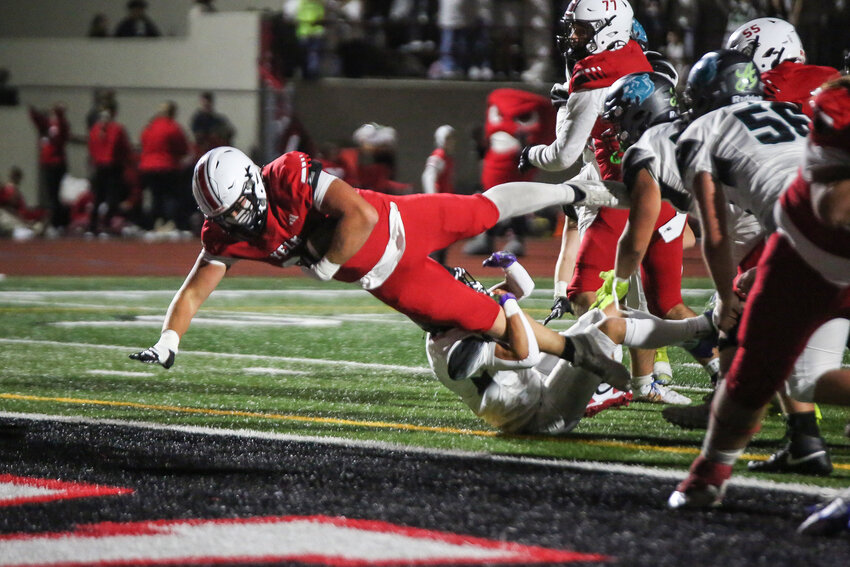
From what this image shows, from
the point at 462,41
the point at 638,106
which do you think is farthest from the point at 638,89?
the point at 462,41

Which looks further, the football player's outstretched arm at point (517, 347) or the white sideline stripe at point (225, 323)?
the white sideline stripe at point (225, 323)

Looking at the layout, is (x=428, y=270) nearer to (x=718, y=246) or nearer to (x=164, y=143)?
(x=718, y=246)

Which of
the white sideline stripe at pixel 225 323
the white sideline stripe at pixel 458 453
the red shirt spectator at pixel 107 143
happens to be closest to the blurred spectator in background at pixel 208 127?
the red shirt spectator at pixel 107 143

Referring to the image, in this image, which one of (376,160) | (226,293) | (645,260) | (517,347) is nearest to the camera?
(517,347)

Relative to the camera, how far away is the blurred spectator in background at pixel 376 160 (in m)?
16.8

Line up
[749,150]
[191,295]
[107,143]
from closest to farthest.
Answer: [749,150]
[191,295]
[107,143]

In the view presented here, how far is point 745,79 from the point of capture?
458 cm

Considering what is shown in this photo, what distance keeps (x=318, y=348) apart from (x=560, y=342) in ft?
10.8

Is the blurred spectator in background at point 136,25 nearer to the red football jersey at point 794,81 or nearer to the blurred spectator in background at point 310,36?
the blurred spectator in background at point 310,36

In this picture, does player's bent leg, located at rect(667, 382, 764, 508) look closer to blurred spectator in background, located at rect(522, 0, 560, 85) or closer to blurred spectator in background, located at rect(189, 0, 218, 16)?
blurred spectator in background, located at rect(522, 0, 560, 85)

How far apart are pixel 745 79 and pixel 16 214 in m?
15.7

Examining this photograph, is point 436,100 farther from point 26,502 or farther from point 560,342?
point 26,502

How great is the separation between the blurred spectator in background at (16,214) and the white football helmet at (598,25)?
1334cm

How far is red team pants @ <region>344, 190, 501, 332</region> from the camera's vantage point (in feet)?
15.6
